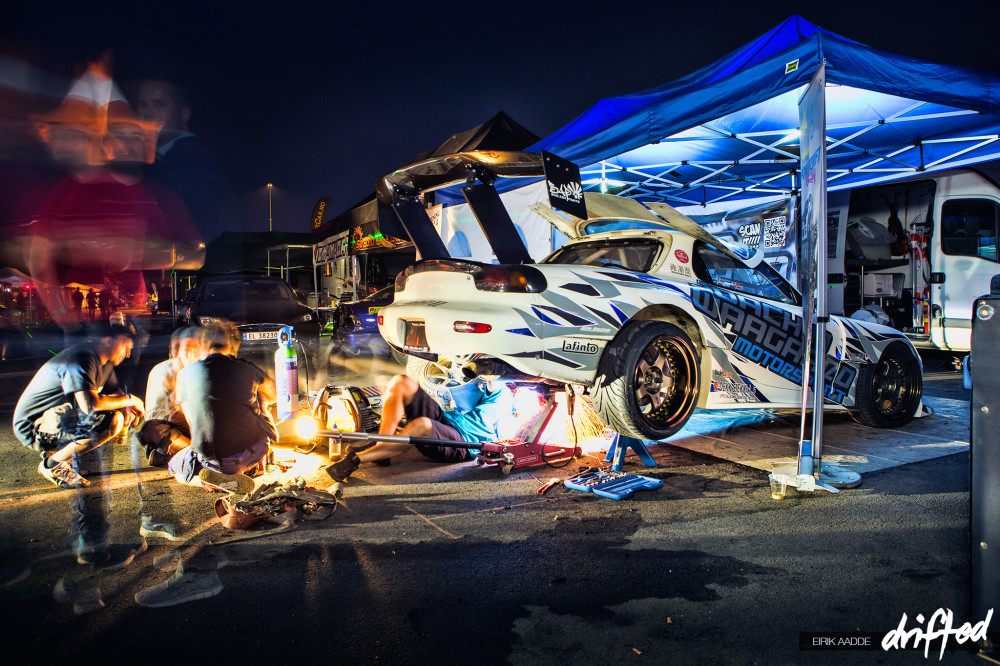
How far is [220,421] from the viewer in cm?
344

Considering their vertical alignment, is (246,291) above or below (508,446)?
above

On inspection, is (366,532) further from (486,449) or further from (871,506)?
(871,506)

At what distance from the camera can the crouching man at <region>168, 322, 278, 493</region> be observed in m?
3.41

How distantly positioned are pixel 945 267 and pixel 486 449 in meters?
8.32

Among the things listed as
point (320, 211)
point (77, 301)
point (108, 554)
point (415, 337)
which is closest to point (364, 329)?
point (415, 337)

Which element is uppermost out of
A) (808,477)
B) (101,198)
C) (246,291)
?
(101,198)

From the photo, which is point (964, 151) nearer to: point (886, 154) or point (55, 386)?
point (886, 154)

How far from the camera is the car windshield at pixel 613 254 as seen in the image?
4.36m

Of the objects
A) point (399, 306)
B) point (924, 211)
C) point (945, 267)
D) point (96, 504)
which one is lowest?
point (96, 504)

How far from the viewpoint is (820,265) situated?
3.54m

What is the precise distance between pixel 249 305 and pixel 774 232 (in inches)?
344

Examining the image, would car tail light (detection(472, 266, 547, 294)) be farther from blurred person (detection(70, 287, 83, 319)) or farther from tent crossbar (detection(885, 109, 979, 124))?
blurred person (detection(70, 287, 83, 319))

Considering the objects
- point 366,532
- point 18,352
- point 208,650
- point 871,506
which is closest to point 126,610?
point 208,650

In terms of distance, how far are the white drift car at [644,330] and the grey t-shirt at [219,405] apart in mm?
1022
